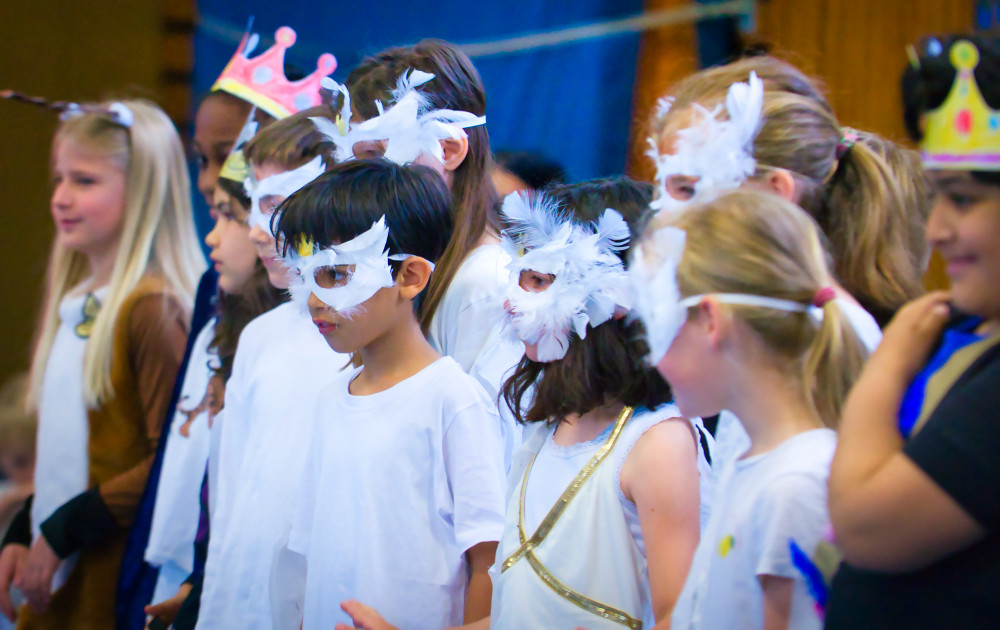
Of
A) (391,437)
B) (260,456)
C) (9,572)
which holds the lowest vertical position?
(9,572)

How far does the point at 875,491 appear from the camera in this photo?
942 mm

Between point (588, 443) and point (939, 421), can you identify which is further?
point (588, 443)

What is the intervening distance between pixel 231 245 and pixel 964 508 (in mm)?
1881

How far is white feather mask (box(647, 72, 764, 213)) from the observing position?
150 centimetres

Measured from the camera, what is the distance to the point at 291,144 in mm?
2172

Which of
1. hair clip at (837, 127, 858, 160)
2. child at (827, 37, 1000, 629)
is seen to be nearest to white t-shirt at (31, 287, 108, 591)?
hair clip at (837, 127, 858, 160)

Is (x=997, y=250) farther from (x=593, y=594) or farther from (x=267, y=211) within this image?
(x=267, y=211)

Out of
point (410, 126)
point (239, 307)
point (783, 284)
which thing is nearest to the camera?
point (783, 284)

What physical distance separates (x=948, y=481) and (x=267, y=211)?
1.58 metres

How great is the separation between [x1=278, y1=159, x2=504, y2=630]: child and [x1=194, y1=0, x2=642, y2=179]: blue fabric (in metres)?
2.05

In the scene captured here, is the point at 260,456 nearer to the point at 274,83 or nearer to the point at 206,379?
the point at 206,379

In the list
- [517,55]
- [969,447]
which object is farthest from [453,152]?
[517,55]

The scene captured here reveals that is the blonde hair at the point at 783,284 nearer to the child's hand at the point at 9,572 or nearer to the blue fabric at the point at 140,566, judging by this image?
the blue fabric at the point at 140,566

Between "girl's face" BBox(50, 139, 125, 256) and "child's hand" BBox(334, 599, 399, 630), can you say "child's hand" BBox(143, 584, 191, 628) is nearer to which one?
"child's hand" BBox(334, 599, 399, 630)
